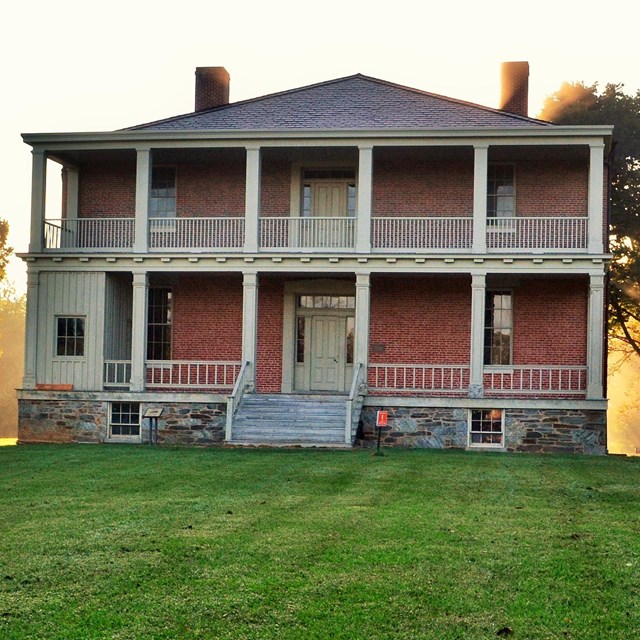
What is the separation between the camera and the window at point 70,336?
921 inches

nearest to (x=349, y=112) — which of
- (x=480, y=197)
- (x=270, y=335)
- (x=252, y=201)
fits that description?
(x=252, y=201)

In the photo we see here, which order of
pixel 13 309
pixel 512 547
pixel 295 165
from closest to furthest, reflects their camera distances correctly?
pixel 512 547
pixel 295 165
pixel 13 309

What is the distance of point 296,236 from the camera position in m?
23.5

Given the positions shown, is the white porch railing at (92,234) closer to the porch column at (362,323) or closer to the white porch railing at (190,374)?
the white porch railing at (190,374)

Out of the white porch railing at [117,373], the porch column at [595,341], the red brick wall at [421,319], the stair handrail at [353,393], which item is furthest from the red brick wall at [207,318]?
the porch column at [595,341]

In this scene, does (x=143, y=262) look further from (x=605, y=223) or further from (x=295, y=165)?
(x=605, y=223)

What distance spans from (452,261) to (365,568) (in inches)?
584

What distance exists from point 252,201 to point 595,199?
7638 millimetres

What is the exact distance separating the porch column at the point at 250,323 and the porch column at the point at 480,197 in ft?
16.4

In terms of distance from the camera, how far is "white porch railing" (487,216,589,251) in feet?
73.6

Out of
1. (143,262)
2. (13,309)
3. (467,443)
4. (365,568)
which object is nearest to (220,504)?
(365,568)

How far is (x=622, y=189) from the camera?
33844mm

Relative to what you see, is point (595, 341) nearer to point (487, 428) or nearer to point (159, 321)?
point (487, 428)

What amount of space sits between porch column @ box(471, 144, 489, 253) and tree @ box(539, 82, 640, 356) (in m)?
11.9
